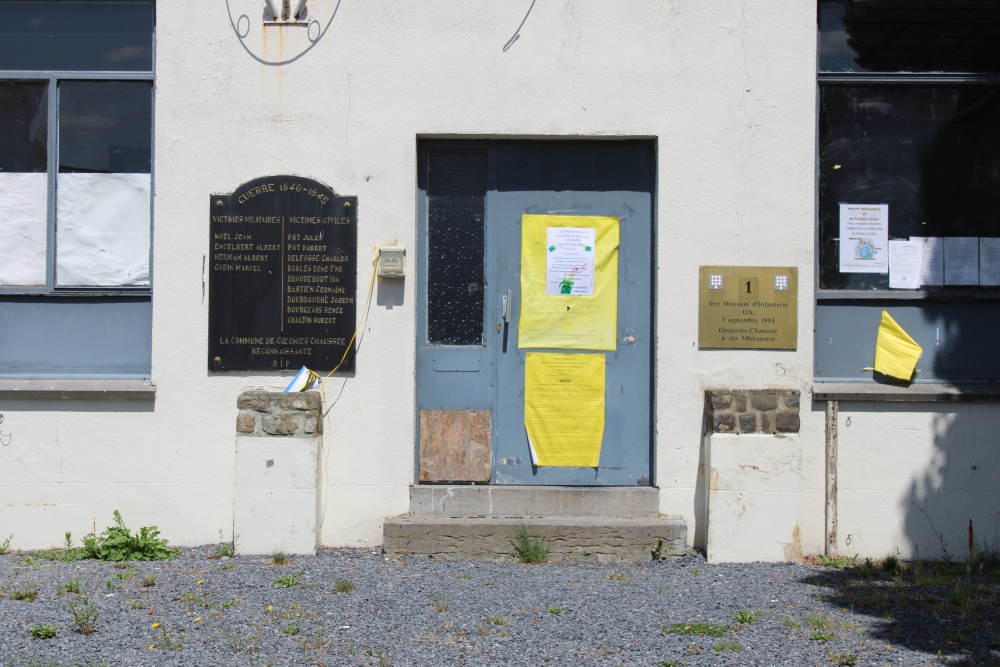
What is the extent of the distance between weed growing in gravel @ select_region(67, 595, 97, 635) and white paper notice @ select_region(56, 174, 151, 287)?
2.37m

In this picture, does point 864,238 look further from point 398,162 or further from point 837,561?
point 398,162

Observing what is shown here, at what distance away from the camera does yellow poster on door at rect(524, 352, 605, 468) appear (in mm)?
6945

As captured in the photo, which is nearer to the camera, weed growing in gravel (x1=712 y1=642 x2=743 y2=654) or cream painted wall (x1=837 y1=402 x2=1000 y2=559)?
weed growing in gravel (x1=712 y1=642 x2=743 y2=654)

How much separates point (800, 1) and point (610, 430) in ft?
10.4

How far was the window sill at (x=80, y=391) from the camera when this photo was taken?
6.69m

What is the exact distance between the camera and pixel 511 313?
693 centimetres

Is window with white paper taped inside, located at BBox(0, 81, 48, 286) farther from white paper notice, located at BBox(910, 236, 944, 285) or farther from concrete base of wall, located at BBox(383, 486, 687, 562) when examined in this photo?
white paper notice, located at BBox(910, 236, 944, 285)

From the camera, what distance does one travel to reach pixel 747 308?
679cm

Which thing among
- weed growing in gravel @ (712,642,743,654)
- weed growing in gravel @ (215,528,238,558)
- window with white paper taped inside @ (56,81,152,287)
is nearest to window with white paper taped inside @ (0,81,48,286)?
window with white paper taped inside @ (56,81,152,287)

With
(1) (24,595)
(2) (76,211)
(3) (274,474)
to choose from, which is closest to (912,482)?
(3) (274,474)

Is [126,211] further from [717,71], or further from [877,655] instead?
[877,655]

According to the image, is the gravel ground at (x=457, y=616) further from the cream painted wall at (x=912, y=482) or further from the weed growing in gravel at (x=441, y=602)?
the cream painted wall at (x=912, y=482)

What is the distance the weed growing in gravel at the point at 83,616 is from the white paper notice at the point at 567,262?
3.44 m

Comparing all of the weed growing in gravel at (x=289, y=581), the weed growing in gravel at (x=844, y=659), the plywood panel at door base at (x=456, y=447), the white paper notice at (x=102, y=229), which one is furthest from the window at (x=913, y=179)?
the white paper notice at (x=102, y=229)
